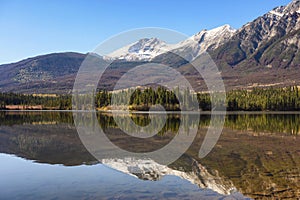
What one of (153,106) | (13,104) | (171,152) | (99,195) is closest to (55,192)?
(99,195)

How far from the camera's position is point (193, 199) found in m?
13.9

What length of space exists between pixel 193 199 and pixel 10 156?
657 inches

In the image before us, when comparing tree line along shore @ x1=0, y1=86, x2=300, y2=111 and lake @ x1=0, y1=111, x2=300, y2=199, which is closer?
lake @ x1=0, y1=111, x2=300, y2=199

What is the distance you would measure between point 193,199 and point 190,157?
1046cm

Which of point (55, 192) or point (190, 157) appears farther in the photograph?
point (190, 157)

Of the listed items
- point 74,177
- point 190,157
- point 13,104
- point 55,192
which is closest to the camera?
point 55,192

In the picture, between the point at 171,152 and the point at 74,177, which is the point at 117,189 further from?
the point at 171,152

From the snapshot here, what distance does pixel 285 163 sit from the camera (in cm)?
2212

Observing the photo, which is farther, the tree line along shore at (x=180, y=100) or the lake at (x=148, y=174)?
the tree line along shore at (x=180, y=100)

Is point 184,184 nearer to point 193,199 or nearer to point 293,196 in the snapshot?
point 193,199

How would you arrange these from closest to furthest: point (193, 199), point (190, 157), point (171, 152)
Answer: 1. point (193, 199)
2. point (190, 157)
3. point (171, 152)

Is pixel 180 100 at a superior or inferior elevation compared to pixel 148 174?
superior

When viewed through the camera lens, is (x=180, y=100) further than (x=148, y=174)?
Yes

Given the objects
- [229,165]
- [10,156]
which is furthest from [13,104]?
[229,165]
